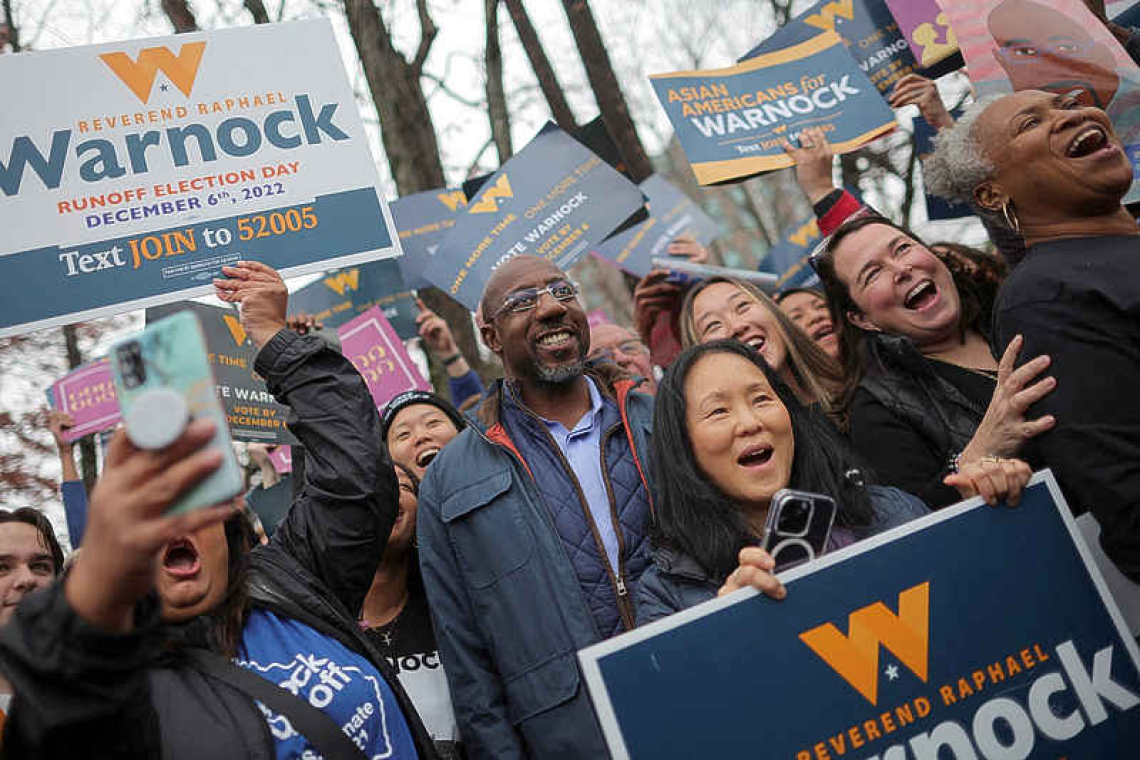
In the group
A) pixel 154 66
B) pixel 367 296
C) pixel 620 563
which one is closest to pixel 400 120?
pixel 367 296

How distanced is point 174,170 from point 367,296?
2.84 meters

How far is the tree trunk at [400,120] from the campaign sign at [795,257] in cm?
283

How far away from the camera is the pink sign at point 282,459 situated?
19.1ft

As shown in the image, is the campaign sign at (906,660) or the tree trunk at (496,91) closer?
the campaign sign at (906,660)

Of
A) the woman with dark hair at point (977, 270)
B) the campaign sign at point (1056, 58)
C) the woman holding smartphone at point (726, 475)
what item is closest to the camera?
the woman holding smartphone at point (726, 475)

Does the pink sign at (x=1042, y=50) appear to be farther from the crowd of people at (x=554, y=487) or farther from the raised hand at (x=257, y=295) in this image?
the raised hand at (x=257, y=295)

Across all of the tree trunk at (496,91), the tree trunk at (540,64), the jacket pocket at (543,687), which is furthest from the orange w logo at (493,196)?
the tree trunk at (496,91)

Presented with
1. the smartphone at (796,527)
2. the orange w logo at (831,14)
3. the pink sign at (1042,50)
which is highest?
the orange w logo at (831,14)

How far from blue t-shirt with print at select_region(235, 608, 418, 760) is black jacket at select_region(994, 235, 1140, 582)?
1.75m

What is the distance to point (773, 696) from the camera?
191 cm

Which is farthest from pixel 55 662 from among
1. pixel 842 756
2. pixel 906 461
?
pixel 906 461

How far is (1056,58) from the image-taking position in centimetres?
334

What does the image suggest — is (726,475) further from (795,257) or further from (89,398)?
(89,398)

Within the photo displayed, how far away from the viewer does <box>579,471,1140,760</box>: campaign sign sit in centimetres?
188
